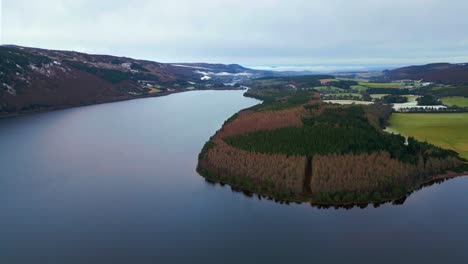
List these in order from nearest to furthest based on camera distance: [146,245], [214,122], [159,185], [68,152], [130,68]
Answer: [146,245], [159,185], [68,152], [214,122], [130,68]

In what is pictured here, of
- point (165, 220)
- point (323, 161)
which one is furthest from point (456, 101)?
point (165, 220)

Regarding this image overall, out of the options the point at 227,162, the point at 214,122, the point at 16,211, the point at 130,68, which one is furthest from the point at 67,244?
the point at 130,68

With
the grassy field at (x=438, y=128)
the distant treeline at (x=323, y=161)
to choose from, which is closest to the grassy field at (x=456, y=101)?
the grassy field at (x=438, y=128)

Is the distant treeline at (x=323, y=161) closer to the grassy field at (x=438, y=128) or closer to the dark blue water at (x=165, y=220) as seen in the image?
Answer: the dark blue water at (x=165, y=220)

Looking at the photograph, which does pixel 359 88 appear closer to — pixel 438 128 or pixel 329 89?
pixel 329 89

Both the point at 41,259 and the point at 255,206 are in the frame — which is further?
the point at 255,206

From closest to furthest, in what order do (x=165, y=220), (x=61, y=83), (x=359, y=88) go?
(x=165, y=220) < (x=61, y=83) < (x=359, y=88)

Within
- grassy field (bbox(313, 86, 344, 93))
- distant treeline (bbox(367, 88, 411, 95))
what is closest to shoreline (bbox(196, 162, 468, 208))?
distant treeline (bbox(367, 88, 411, 95))

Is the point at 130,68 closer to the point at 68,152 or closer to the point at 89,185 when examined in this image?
the point at 68,152
